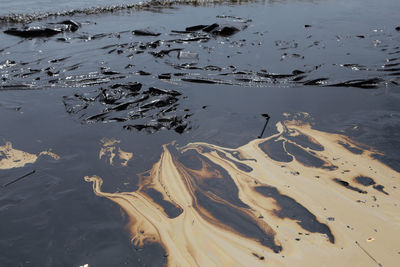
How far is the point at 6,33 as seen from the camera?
682cm

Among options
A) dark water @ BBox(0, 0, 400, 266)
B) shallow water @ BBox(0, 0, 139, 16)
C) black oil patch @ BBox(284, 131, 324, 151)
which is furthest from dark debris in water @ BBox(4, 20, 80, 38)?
black oil patch @ BBox(284, 131, 324, 151)

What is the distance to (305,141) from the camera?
3521 millimetres

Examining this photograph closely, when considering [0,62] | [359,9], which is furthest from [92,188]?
[359,9]

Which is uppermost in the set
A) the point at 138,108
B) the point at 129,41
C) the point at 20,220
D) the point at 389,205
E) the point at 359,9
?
the point at 359,9

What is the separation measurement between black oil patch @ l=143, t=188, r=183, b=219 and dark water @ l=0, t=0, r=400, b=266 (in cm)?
23

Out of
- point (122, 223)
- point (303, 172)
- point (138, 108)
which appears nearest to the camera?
point (122, 223)

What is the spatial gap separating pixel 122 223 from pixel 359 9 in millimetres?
9157

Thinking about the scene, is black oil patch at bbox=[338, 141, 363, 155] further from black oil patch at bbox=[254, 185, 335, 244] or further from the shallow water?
the shallow water

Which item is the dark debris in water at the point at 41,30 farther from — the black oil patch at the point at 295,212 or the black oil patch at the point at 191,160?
the black oil patch at the point at 295,212

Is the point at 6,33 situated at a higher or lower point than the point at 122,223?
higher

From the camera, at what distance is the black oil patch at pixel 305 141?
3421 millimetres

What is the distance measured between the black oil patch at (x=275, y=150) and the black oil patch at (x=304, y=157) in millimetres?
73

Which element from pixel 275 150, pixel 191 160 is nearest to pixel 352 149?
pixel 275 150

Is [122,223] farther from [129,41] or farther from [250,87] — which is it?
[129,41]
